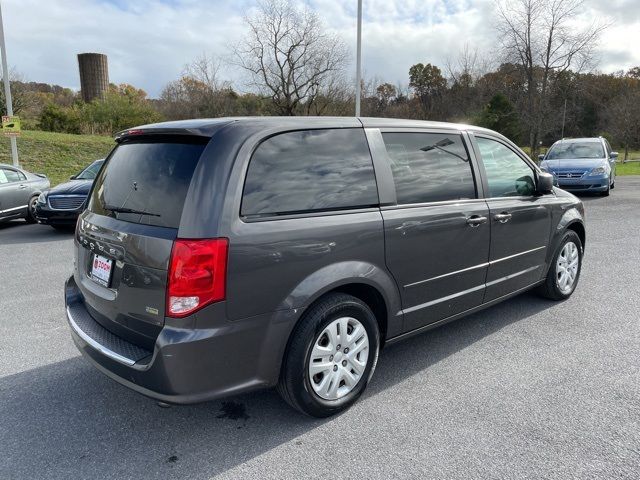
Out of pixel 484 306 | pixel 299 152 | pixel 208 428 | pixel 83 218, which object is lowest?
pixel 208 428

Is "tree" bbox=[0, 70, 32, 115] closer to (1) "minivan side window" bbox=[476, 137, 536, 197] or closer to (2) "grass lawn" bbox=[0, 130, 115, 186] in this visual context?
(2) "grass lawn" bbox=[0, 130, 115, 186]

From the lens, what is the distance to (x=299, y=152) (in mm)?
2803

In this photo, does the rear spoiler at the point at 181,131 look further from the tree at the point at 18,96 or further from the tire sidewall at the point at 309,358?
the tree at the point at 18,96

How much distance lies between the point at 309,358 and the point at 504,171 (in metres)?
2.48

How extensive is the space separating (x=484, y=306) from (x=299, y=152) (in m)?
2.15

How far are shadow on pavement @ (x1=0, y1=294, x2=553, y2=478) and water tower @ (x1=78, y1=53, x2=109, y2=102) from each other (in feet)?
241

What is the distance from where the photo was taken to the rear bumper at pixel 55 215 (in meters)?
9.00

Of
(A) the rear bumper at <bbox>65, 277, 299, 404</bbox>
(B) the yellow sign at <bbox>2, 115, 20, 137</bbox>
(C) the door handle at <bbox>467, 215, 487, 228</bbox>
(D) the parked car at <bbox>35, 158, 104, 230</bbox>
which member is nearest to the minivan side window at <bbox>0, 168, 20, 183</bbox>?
(D) the parked car at <bbox>35, 158, 104, 230</bbox>

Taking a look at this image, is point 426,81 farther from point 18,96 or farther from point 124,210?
point 124,210

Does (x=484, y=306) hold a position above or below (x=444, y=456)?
above

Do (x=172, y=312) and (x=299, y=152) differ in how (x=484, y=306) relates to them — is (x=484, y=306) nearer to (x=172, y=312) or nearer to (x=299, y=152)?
(x=299, y=152)

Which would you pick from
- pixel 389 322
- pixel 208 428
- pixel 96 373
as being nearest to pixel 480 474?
pixel 389 322

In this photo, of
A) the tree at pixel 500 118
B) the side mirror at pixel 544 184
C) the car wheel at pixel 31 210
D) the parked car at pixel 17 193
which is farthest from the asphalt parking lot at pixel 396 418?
the tree at pixel 500 118

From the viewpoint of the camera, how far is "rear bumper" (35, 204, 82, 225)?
9000 millimetres
